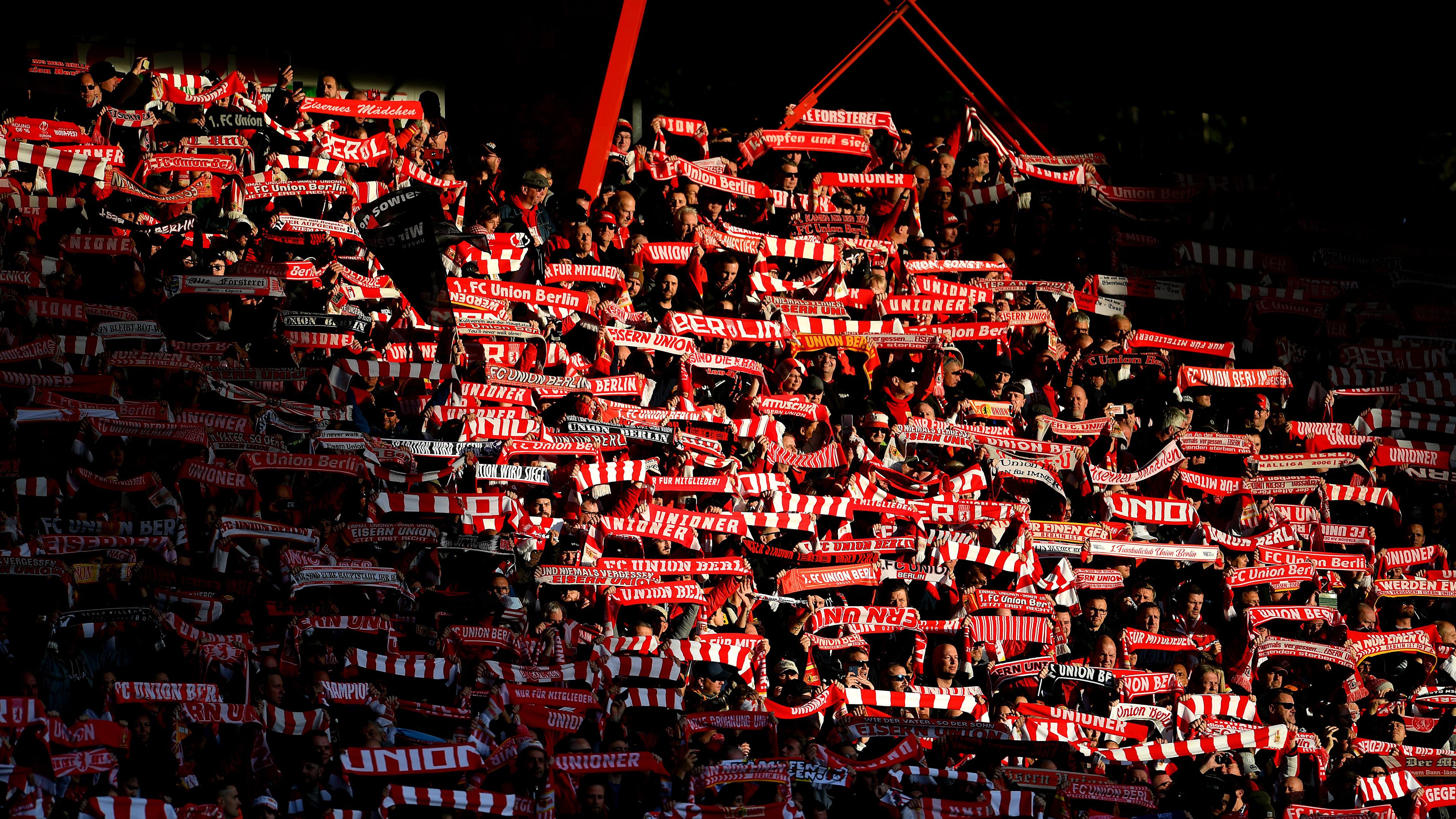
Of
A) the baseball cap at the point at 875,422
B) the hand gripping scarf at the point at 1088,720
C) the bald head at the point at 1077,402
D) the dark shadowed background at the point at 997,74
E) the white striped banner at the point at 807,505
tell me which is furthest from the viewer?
the dark shadowed background at the point at 997,74

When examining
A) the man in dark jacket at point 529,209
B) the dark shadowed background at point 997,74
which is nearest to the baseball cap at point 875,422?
the man in dark jacket at point 529,209

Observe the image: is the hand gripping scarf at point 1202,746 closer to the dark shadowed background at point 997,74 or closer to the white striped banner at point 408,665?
the white striped banner at point 408,665

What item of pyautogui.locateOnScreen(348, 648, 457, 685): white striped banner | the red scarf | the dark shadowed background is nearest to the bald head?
the dark shadowed background

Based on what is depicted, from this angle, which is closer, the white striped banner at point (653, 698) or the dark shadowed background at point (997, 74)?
the white striped banner at point (653, 698)

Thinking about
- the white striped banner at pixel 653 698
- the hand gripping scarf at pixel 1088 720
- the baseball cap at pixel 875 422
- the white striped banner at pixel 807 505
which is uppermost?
the baseball cap at pixel 875 422

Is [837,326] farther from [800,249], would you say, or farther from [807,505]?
[807,505]

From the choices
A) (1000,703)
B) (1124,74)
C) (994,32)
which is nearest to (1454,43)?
(1124,74)

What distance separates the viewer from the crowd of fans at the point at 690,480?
32.3ft

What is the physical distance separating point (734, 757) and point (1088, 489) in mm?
4170

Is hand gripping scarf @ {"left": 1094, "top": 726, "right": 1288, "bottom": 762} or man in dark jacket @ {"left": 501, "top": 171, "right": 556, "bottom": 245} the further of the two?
man in dark jacket @ {"left": 501, "top": 171, "right": 556, "bottom": 245}

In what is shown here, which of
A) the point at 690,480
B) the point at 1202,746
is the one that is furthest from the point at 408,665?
the point at 1202,746

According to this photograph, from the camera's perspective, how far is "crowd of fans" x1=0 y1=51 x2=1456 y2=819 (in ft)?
32.3

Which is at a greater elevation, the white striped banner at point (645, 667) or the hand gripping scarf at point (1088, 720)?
the white striped banner at point (645, 667)

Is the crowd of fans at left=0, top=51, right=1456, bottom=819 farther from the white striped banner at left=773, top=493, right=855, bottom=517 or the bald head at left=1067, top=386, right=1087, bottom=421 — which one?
the bald head at left=1067, top=386, right=1087, bottom=421
